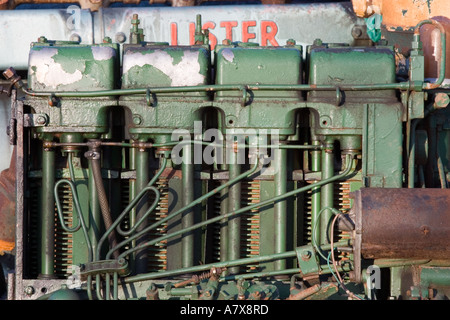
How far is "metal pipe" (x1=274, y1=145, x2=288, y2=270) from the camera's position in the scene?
5.66 meters

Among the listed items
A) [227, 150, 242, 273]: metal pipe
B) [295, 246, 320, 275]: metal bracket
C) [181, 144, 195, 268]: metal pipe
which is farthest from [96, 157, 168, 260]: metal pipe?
[295, 246, 320, 275]: metal bracket

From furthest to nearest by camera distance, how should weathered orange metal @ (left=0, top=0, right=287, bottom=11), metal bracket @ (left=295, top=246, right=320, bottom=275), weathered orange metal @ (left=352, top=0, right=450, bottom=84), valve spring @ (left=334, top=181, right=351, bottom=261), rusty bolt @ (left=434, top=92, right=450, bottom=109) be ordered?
1. weathered orange metal @ (left=0, top=0, right=287, bottom=11)
2. weathered orange metal @ (left=352, top=0, right=450, bottom=84)
3. valve spring @ (left=334, top=181, right=351, bottom=261)
4. rusty bolt @ (left=434, top=92, right=450, bottom=109)
5. metal bracket @ (left=295, top=246, right=320, bottom=275)

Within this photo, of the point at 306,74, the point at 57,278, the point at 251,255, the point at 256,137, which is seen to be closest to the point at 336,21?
the point at 306,74

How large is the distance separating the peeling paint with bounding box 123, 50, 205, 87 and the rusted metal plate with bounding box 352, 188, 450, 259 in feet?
4.54

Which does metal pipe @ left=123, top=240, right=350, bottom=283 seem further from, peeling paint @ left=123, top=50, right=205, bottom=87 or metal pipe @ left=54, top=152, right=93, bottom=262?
peeling paint @ left=123, top=50, right=205, bottom=87

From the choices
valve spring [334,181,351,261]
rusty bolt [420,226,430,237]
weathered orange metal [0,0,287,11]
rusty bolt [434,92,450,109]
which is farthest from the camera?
weathered orange metal [0,0,287,11]

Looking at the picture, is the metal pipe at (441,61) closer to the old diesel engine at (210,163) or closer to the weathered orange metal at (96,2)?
the old diesel engine at (210,163)

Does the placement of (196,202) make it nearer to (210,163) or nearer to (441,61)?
(210,163)

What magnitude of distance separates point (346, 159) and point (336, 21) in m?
1.63

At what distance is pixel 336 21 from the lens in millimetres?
6852

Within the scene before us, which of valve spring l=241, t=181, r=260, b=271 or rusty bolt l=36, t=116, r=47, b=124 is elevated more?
rusty bolt l=36, t=116, r=47, b=124

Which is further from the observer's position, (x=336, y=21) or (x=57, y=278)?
(x=336, y=21)

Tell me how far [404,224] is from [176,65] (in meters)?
1.86
